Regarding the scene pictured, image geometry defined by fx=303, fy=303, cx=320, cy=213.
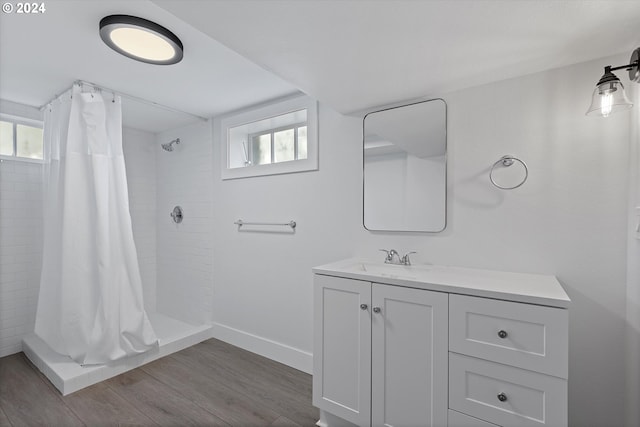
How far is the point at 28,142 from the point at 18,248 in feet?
3.29

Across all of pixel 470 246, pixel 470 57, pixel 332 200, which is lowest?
pixel 470 246

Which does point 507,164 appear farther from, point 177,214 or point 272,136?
point 177,214

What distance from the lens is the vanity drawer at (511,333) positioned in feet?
3.79

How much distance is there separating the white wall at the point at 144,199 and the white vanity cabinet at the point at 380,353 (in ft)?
9.13

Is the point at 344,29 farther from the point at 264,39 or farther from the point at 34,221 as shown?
the point at 34,221

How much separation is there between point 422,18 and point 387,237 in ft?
4.24

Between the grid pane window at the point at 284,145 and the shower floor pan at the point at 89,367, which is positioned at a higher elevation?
the grid pane window at the point at 284,145

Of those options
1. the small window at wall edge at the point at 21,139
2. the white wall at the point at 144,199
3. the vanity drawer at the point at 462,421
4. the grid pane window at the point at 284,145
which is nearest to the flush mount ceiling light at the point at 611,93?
the vanity drawer at the point at 462,421

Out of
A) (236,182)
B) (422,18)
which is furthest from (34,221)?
(422,18)

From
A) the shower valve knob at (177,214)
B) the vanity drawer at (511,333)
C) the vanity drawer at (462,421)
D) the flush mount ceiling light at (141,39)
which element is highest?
the flush mount ceiling light at (141,39)

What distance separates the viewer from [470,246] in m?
1.78

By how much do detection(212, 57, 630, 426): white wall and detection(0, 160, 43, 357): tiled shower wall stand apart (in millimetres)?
2658

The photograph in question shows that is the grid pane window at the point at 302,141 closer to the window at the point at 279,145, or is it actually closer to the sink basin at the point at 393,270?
the window at the point at 279,145

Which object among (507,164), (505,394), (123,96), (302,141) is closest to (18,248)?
(123,96)
